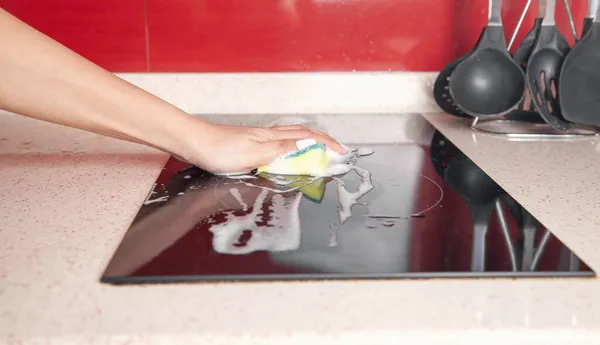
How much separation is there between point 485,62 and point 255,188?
0.51 m

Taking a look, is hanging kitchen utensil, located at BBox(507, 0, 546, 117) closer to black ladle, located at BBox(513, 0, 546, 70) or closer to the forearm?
black ladle, located at BBox(513, 0, 546, 70)

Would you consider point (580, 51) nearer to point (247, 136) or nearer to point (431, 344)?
point (247, 136)

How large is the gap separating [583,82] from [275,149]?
53cm

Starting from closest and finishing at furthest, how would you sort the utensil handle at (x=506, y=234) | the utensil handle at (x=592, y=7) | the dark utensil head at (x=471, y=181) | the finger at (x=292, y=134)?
the utensil handle at (x=506, y=234)
the dark utensil head at (x=471, y=181)
the finger at (x=292, y=134)
the utensil handle at (x=592, y=7)

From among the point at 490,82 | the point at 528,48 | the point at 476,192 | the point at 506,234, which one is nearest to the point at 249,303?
the point at 506,234

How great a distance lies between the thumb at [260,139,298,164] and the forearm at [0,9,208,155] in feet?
0.36

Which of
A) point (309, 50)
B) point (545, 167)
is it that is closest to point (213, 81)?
point (309, 50)

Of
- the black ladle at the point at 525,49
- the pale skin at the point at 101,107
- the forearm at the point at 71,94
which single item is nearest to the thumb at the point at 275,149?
the pale skin at the point at 101,107

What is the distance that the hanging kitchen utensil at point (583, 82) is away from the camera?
1.02 m

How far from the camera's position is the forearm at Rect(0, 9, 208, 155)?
61cm

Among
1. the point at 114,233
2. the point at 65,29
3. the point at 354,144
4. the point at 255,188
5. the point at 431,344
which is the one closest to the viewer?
the point at 431,344

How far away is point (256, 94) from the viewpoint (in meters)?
1.23

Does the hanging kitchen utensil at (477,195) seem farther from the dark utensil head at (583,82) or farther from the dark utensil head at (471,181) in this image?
the dark utensil head at (583,82)

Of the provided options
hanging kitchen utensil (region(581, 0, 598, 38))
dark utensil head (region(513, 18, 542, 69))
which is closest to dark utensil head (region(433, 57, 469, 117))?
dark utensil head (region(513, 18, 542, 69))
